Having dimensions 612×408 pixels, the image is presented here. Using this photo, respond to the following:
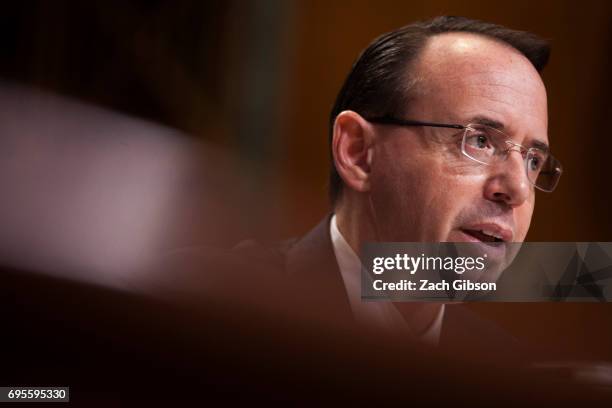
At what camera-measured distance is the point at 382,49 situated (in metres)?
0.98

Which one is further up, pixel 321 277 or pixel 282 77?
pixel 282 77

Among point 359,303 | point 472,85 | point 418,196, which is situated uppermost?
point 472,85

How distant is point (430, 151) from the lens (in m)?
0.94

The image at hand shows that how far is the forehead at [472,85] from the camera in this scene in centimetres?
94

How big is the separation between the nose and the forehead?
0.03 m

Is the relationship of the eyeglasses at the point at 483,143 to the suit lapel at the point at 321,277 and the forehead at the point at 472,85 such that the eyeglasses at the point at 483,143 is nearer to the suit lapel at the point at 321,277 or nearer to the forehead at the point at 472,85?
the forehead at the point at 472,85

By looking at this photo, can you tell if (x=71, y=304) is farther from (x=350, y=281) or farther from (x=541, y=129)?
(x=541, y=129)

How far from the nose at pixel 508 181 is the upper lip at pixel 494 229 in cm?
3

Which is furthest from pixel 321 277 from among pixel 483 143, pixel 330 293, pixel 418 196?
pixel 483 143

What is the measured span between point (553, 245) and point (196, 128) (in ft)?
1.59

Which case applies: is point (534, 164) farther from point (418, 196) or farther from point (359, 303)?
point (359, 303)

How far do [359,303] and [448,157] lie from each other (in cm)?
21

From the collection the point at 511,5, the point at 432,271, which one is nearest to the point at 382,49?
the point at 511,5

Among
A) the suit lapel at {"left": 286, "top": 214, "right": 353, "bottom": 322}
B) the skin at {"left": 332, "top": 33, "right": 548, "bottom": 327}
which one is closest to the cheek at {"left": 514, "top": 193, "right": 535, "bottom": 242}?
the skin at {"left": 332, "top": 33, "right": 548, "bottom": 327}
